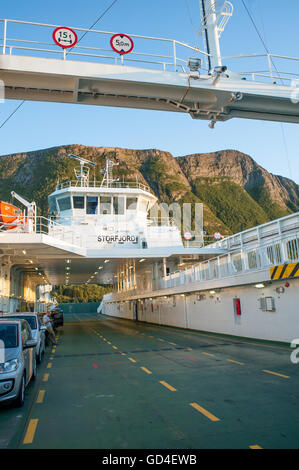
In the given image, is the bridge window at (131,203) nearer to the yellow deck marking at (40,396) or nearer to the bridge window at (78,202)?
the bridge window at (78,202)

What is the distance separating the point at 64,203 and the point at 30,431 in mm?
25688

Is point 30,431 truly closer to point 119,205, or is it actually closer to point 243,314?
point 243,314

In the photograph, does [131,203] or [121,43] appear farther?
[131,203]

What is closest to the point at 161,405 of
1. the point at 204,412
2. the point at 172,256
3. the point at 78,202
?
the point at 204,412

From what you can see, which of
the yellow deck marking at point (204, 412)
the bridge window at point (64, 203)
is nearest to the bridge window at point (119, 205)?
the bridge window at point (64, 203)

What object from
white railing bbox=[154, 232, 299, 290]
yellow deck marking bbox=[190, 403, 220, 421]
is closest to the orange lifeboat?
white railing bbox=[154, 232, 299, 290]

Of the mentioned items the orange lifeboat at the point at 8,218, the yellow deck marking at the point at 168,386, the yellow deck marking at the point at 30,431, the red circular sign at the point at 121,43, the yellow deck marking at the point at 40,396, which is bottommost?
the yellow deck marking at the point at 168,386

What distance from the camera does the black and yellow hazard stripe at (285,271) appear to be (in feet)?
43.1

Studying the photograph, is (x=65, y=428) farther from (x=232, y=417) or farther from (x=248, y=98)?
(x=248, y=98)

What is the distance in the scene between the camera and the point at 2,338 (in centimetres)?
765

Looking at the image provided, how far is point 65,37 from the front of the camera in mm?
12117

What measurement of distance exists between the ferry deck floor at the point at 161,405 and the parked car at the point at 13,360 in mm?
380

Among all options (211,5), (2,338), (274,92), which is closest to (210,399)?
(2,338)
